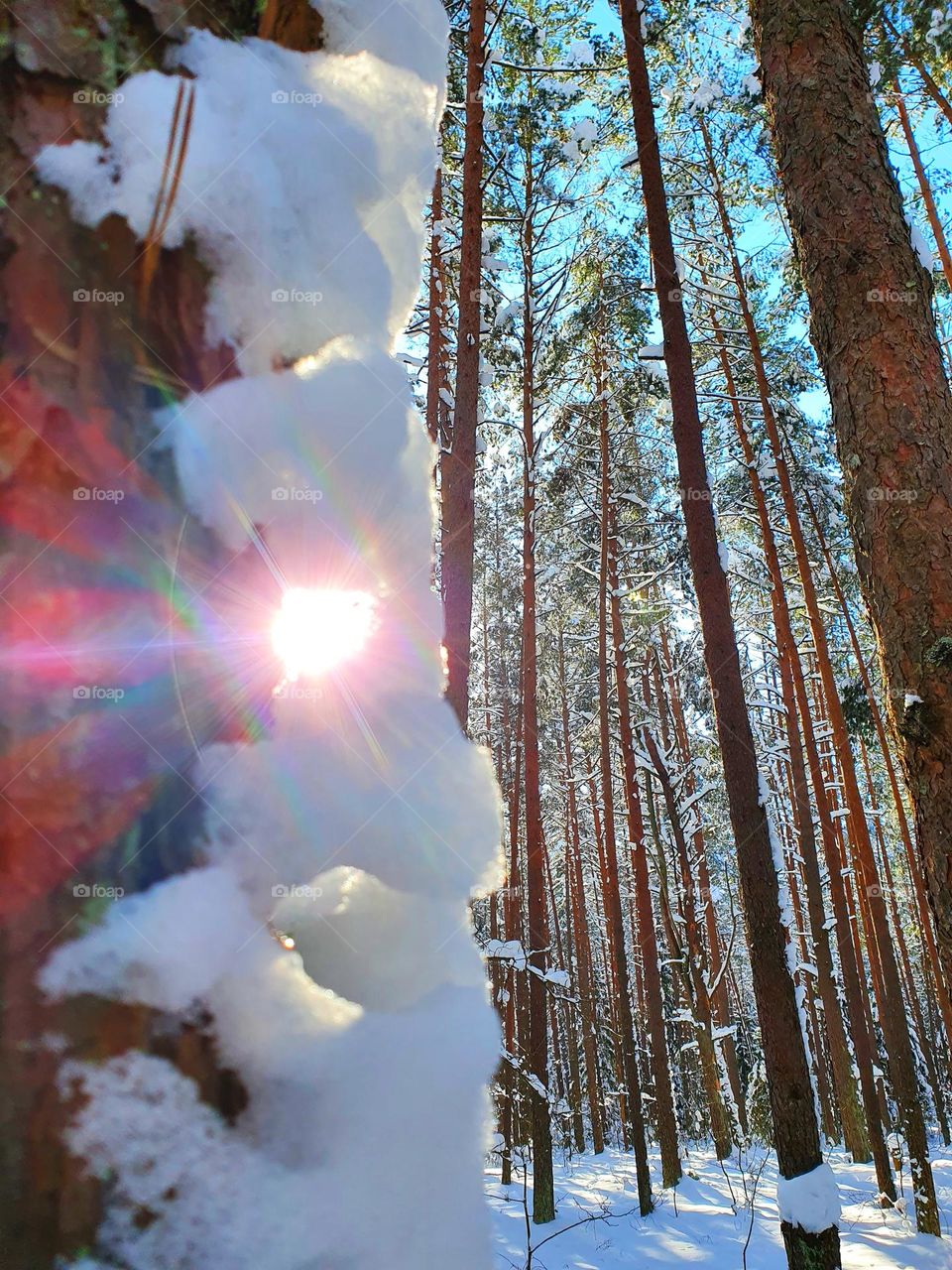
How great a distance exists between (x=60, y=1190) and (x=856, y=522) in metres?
3.58

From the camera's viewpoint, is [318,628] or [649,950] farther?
[649,950]

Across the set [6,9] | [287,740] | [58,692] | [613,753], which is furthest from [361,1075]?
[613,753]

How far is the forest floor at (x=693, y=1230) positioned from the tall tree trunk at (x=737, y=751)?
4.74ft

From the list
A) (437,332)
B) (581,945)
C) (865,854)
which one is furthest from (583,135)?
(581,945)

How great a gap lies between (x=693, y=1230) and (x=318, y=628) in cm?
1216

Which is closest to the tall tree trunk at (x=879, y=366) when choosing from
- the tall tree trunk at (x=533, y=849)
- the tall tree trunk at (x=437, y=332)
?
the tall tree trunk at (x=437, y=332)

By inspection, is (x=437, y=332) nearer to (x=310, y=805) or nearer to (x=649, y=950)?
(x=310, y=805)

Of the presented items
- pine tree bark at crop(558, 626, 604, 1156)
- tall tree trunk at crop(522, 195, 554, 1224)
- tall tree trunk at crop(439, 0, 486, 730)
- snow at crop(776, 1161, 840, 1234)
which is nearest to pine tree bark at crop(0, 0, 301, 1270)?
tall tree trunk at crop(439, 0, 486, 730)

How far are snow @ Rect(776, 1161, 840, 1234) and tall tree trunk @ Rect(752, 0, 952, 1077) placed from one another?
334cm

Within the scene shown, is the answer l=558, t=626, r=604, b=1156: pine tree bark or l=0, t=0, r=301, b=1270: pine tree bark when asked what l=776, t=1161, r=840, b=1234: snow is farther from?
l=558, t=626, r=604, b=1156: pine tree bark

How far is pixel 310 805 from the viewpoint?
36.8 inches

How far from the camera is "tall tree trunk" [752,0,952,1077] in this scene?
293cm

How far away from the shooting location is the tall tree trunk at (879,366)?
2.93 meters

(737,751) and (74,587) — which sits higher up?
(737,751)
